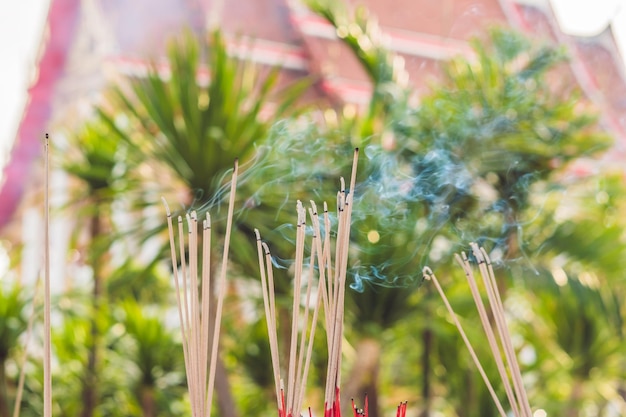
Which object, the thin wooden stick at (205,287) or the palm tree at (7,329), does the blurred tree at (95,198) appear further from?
the thin wooden stick at (205,287)

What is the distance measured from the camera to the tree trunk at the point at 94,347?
222 centimetres

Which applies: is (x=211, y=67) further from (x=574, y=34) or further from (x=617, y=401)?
(x=617, y=401)

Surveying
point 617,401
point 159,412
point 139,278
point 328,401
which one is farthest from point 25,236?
point 328,401

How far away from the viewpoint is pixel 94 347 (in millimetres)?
2279

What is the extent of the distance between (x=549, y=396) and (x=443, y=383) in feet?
1.32

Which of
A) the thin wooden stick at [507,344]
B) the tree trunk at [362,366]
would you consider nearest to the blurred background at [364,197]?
the tree trunk at [362,366]

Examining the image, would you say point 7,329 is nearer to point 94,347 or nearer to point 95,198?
point 94,347

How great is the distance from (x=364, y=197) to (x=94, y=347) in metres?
1.11

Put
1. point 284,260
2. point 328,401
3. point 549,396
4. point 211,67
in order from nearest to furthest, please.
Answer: point 328,401 → point 284,260 → point 211,67 → point 549,396

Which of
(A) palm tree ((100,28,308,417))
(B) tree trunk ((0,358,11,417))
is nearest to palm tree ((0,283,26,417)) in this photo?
(B) tree trunk ((0,358,11,417))

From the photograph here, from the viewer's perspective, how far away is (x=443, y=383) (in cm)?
Answer: 239

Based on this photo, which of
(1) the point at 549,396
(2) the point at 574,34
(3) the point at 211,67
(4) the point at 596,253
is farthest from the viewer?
(2) the point at 574,34

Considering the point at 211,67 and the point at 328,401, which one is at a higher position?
the point at 211,67

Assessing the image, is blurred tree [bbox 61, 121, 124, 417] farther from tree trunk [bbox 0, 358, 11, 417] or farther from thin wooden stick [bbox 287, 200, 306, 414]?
thin wooden stick [bbox 287, 200, 306, 414]
